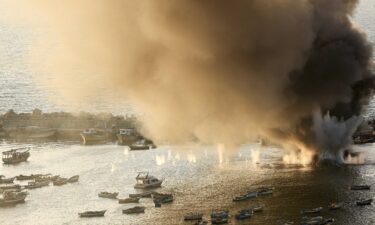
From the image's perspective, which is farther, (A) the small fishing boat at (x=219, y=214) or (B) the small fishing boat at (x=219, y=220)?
(A) the small fishing boat at (x=219, y=214)

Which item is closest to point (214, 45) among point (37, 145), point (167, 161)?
point (167, 161)

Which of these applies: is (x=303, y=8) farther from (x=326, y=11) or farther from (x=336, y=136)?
(x=336, y=136)

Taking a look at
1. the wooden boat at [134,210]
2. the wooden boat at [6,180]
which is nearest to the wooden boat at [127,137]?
the wooden boat at [6,180]

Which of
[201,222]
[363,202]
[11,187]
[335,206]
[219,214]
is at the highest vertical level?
[11,187]

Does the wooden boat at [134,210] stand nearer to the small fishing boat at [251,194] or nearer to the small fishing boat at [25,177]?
the small fishing boat at [251,194]

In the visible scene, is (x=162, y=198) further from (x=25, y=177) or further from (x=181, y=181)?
(x=25, y=177)

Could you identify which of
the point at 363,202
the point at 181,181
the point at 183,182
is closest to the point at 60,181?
the point at 181,181
